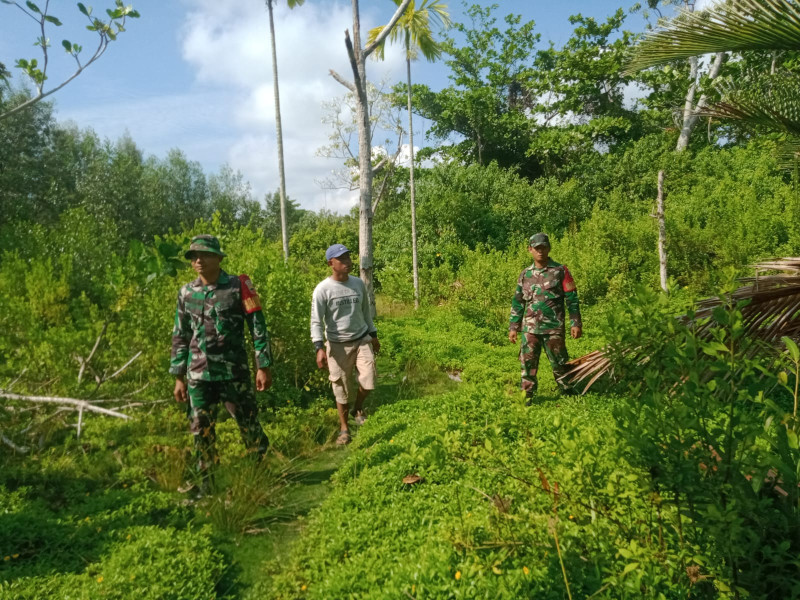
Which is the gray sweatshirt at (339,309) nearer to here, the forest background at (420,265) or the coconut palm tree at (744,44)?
the forest background at (420,265)

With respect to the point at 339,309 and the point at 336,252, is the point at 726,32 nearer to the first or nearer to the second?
the point at 336,252

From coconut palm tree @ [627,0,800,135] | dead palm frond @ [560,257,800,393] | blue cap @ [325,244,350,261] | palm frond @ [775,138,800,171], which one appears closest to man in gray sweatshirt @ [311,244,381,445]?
blue cap @ [325,244,350,261]

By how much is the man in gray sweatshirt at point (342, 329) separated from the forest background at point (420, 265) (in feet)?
2.00

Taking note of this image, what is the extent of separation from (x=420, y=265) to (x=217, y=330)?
15.5m

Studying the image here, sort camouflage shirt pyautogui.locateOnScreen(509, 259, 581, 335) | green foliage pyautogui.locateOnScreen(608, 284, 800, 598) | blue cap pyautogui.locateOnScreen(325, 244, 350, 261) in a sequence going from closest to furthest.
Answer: green foliage pyautogui.locateOnScreen(608, 284, 800, 598)
blue cap pyautogui.locateOnScreen(325, 244, 350, 261)
camouflage shirt pyautogui.locateOnScreen(509, 259, 581, 335)

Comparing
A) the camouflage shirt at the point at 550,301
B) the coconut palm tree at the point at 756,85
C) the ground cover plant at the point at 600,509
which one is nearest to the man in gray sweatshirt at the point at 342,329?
the ground cover plant at the point at 600,509

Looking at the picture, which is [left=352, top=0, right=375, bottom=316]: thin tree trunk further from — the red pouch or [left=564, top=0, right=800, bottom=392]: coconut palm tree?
[left=564, top=0, right=800, bottom=392]: coconut palm tree

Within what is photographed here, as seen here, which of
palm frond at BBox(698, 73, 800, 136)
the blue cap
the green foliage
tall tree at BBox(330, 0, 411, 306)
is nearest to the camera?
the green foliage

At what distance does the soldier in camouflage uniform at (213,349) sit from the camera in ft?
14.1

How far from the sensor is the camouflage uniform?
235 inches

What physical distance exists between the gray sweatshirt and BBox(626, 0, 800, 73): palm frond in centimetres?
338

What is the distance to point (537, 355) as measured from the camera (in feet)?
20.1

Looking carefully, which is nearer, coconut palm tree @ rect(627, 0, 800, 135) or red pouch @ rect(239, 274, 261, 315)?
coconut palm tree @ rect(627, 0, 800, 135)

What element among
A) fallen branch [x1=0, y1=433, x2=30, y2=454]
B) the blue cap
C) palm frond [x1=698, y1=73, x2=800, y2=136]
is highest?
palm frond [x1=698, y1=73, x2=800, y2=136]
